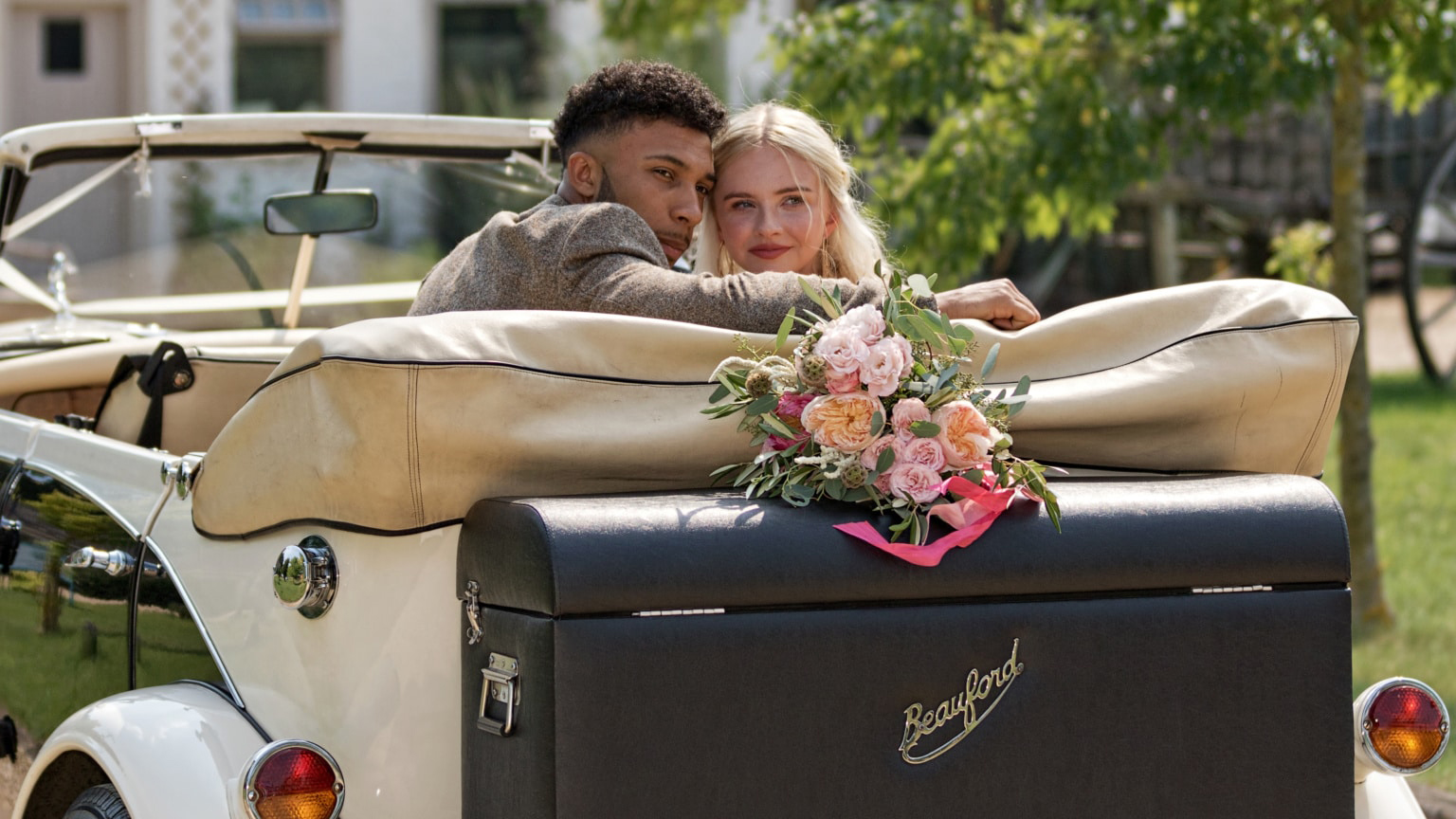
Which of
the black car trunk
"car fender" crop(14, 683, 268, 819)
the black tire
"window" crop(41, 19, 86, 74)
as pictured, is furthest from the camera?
"window" crop(41, 19, 86, 74)

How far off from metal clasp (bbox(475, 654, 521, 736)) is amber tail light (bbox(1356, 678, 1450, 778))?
4.12ft

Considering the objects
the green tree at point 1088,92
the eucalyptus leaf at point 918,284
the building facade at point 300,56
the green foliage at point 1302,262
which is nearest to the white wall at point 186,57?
the building facade at point 300,56

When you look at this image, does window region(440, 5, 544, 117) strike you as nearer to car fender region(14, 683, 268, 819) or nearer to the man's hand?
the man's hand

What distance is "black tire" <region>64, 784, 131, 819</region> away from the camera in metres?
2.12

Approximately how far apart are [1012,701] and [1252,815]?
1.23ft

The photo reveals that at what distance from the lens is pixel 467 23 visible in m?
16.0

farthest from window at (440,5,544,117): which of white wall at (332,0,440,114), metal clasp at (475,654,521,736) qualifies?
metal clasp at (475,654,521,736)

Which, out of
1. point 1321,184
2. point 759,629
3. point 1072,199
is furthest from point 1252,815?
point 1321,184

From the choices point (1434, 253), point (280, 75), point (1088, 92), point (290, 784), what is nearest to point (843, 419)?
point (290, 784)

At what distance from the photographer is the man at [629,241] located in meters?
2.27

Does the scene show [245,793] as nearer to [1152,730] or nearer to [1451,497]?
[1152,730]

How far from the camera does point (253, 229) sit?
443cm

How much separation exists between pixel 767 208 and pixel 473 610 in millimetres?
1380

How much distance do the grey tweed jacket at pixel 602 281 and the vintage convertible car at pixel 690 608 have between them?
7.6 inches
